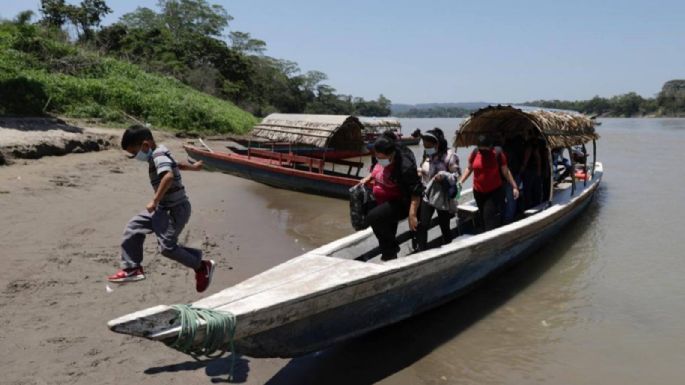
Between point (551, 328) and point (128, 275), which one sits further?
point (551, 328)

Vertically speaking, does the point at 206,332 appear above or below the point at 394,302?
above

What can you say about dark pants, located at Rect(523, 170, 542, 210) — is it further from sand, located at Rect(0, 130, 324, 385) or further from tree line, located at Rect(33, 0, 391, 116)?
tree line, located at Rect(33, 0, 391, 116)

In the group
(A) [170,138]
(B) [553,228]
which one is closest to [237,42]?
(A) [170,138]

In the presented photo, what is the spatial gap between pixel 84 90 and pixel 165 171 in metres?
17.3

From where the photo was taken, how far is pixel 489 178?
5.67 meters

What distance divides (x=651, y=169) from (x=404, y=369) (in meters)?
18.0

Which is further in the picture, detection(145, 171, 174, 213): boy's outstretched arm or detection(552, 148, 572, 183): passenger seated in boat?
detection(552, 148, 572, 183): passenger seated in boat

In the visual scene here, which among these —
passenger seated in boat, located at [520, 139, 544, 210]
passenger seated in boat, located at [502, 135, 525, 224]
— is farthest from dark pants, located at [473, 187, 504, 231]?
passenger seated in boat, located at [520, 139, 544, 210]

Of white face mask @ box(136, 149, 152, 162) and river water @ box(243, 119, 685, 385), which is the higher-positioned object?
white face mask @ box(136, 149, 152, 162)

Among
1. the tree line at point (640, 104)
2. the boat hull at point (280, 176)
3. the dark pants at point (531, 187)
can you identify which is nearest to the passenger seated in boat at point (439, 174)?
the dark pants at point (531, 187)

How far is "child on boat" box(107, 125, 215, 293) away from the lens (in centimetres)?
400

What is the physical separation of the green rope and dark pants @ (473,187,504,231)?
12.3ft

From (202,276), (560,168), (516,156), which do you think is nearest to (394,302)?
(202,276)

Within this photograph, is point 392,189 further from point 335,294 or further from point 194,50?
point 194,50
